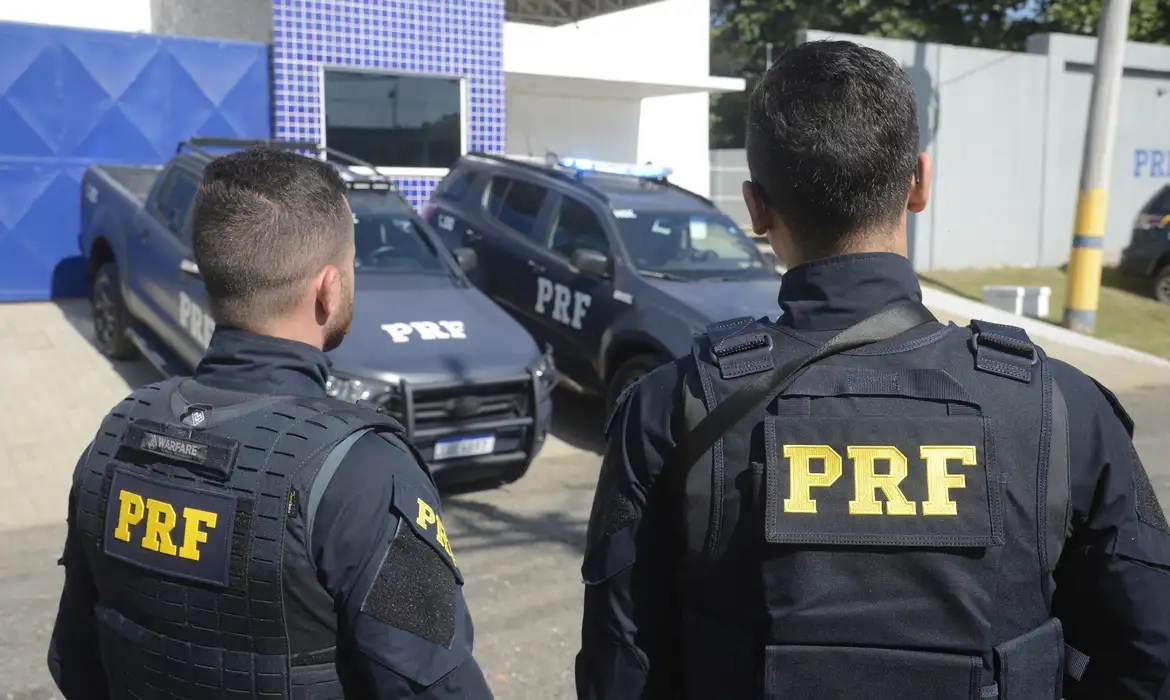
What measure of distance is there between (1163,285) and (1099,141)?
3542 mm

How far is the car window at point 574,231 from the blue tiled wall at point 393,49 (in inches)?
191

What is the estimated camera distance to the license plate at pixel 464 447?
614cm

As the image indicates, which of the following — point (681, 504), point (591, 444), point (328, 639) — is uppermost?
point (681, 504)

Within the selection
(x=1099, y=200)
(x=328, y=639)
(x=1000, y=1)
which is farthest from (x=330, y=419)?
(x=1000, y=1)

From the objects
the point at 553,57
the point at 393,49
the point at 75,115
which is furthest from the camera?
the point at 553,57

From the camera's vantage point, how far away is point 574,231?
321 inches

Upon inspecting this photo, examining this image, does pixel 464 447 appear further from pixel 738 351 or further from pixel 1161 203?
pixel 1161 203

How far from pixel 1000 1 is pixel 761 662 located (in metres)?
28.7

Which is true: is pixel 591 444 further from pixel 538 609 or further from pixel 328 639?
pixel 328 639

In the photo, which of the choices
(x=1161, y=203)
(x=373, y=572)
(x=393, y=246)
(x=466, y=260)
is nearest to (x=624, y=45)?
(x=1161, y=203)

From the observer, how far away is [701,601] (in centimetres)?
164

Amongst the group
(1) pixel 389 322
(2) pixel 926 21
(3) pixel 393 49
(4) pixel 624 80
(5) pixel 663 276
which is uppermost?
(2) pixel 926 21

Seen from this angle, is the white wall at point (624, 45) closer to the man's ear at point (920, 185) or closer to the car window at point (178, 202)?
the car window at point (178, 202)

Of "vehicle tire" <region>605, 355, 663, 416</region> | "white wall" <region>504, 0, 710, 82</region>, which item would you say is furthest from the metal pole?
"vehicle tire" <region>605, 355, 663, 416</region>
